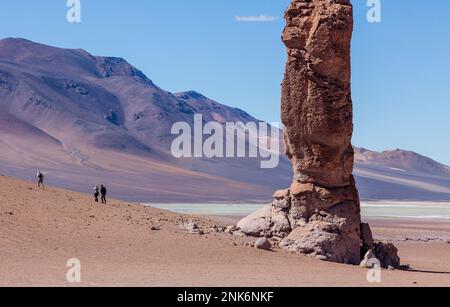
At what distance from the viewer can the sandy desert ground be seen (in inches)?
604

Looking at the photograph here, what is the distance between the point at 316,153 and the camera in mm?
20359

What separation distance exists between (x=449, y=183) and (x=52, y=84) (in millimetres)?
89658

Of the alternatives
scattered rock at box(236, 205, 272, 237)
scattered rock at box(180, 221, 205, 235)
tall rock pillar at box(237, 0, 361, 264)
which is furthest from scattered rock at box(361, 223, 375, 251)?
scattered rock at box(180, 221, 205, 235)

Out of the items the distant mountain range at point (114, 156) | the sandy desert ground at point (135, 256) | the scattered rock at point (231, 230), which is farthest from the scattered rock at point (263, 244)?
the distant mountain range at point (114, 156)

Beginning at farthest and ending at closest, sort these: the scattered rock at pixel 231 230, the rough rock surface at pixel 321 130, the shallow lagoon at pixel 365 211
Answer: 1. the shallow lagoon at pixel 365 211
2. the scattered rock at pixel 231 230
3. the rough rock surface at pixel 321 130

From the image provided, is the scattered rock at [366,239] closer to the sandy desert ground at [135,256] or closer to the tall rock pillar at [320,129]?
the tall rock pillar at [320,129]

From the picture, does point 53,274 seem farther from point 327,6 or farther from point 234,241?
point 327,6

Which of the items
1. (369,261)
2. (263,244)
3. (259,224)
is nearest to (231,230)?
(259,224)

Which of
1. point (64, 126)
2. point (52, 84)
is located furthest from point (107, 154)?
point (52, 84)

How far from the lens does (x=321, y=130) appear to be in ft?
65.8

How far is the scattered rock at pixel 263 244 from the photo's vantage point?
64.6 feet

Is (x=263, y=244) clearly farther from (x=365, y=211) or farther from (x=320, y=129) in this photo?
(x=365, y=211)

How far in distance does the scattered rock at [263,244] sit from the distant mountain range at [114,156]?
78682 millimetres

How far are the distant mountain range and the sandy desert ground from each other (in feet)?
247
